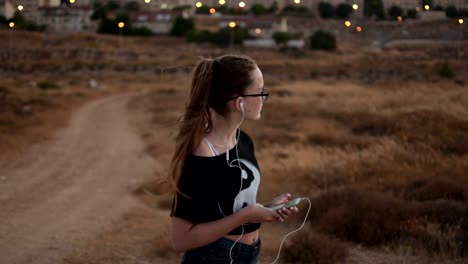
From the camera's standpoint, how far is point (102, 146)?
16172 millimetres

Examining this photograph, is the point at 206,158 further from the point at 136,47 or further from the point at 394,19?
the point at 394,19

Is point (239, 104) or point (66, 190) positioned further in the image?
point (66, 190)

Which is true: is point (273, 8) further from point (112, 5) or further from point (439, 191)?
point (439, 191)

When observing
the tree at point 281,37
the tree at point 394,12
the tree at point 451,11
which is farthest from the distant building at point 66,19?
the tree at point 451,11

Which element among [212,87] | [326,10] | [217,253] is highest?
[212,87]

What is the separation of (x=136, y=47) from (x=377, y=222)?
6069 centimetres

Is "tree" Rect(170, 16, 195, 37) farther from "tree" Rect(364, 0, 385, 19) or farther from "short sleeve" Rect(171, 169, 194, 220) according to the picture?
"short sleeve" Rect(171, 169, 194, 220)

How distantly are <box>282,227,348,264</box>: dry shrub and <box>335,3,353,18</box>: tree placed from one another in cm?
9729

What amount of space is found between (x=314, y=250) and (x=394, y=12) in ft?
269

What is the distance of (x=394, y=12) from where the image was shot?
85.2m

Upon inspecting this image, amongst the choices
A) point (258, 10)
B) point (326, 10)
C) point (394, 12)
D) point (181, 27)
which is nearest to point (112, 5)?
point (258, 10)

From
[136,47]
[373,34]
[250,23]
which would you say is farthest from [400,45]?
[136,47]

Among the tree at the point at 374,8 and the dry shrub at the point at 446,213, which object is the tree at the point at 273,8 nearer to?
the tree at the point at 374,8

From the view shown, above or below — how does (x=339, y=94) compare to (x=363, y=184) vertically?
below
